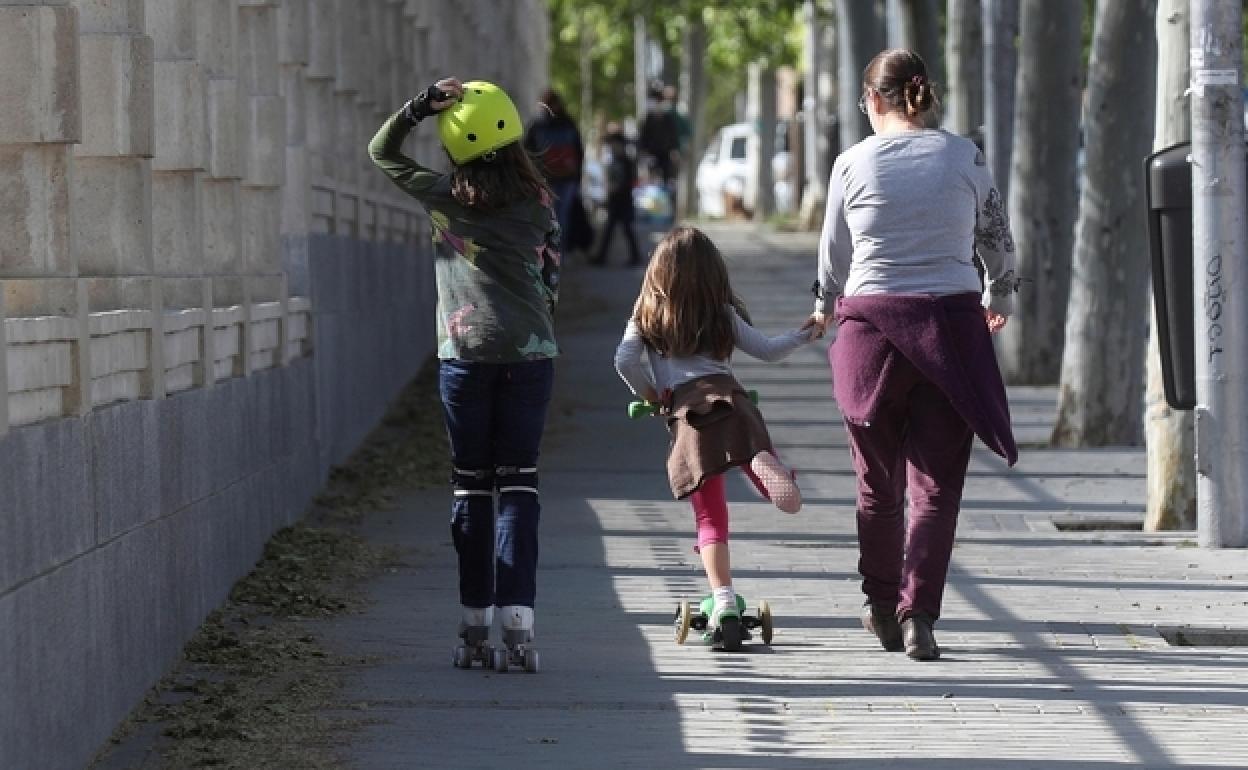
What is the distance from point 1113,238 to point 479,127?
25.6ft

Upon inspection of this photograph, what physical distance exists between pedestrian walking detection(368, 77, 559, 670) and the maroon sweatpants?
3.41 ft

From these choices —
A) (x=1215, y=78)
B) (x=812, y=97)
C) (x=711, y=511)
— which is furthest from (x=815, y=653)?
(x=812, y=97)

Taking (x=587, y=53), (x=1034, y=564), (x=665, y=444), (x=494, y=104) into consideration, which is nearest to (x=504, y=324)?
(x=494, y=104)

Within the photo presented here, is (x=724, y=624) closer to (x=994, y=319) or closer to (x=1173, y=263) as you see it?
(x=994, y=319)

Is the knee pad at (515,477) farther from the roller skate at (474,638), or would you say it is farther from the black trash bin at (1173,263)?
the black trash bin at (1173,263)

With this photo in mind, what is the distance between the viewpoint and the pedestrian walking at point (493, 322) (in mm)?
8508

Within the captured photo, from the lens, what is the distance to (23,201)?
7367 millimetres

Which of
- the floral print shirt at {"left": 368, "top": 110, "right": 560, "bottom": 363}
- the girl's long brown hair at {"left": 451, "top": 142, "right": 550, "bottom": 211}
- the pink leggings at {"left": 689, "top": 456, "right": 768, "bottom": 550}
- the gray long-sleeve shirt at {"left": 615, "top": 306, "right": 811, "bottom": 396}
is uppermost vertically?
the girl's long brown hair at {"left": 451, "top": 142, "right": 550, "bottom": 211}

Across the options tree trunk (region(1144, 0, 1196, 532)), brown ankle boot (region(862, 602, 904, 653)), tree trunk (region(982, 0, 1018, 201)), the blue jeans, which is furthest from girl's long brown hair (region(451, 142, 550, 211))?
tree trunk (region(982, 0, 1018, 201))

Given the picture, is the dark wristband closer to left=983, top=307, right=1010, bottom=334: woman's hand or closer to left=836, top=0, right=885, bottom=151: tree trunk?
left=983, top=307, right=1010, bottom=334: woman's hand

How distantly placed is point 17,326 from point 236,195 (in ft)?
15.1

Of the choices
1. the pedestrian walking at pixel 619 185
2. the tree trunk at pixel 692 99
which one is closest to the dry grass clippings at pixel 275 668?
the pedestrian walking at pixel 619 185

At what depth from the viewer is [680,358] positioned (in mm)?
9102

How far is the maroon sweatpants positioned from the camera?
8875 millimetres
